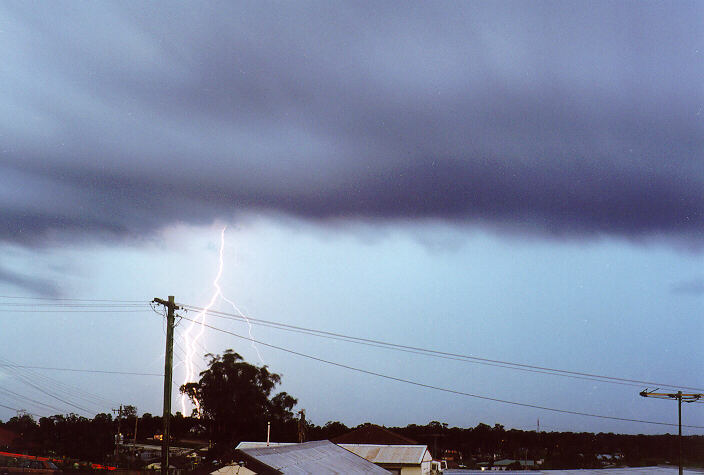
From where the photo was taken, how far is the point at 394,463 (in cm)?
5275

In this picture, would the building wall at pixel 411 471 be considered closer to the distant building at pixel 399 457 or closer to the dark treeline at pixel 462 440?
the distant building at pixel 399 457

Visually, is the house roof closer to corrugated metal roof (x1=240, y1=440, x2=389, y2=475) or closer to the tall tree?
the tall tree

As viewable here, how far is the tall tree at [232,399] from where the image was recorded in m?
77.6

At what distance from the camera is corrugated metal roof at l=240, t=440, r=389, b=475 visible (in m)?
25.5

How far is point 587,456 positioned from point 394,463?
11324cm

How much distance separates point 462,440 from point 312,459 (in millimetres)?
139002

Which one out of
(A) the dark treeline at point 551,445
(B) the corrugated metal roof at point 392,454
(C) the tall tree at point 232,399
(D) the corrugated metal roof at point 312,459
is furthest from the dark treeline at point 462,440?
(D) the corrugated metal roof at point 312,459

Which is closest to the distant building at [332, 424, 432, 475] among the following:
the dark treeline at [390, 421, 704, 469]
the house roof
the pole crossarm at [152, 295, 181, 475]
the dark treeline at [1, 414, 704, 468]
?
the house roof

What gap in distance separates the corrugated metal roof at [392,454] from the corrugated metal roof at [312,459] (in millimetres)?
13130

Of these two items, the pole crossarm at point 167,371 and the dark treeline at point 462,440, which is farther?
the dark treeline at point 462,440

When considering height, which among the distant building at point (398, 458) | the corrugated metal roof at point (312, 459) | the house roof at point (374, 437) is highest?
the corrugated metal roof at point (312, 459)

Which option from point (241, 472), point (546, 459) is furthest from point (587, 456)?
point (241, 472)

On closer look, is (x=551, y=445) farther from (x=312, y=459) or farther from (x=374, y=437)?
(x=312, y=459)

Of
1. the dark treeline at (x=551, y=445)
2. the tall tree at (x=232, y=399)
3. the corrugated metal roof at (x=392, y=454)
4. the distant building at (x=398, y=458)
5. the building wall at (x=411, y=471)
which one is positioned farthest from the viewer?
the dark treeline at (x=551, y=445)
